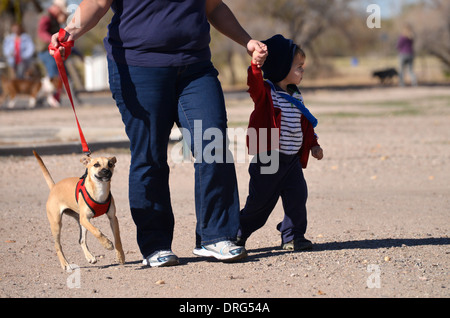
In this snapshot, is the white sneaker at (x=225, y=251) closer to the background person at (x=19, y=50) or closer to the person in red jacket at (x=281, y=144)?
the person in red jacket at (x=281, y=144)

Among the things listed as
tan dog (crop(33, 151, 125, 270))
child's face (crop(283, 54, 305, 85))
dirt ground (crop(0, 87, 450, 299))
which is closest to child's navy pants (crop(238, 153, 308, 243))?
dirt ground (crop(0, 87, 450, 299))

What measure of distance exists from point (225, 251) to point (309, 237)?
45.6 inches

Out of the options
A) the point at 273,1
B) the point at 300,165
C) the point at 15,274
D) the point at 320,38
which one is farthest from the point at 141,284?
the point at 320,38

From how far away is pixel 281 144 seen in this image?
511 centimetres

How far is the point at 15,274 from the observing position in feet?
15.8

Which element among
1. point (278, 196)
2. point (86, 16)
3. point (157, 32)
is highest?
point (86, 16)

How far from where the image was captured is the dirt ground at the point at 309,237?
439 centimetres

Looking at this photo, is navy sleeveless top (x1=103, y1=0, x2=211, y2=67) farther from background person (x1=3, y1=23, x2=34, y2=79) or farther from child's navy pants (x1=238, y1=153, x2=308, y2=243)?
background person (x1=3, y1=23, x2=34, y2=79)

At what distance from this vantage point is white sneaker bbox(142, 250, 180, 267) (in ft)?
15.8

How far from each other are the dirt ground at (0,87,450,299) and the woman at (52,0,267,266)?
0.22m

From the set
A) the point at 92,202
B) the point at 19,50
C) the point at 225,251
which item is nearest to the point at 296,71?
the point at 225,251

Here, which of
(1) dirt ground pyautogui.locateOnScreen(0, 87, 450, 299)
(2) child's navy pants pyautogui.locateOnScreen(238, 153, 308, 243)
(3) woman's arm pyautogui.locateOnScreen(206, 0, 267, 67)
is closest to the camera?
(1) dirt ground pyautogui.locateOnScreen(0, 87, 450, 299)

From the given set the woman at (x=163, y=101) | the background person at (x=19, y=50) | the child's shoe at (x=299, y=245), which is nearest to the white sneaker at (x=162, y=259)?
the woman at (x=163, y=101)

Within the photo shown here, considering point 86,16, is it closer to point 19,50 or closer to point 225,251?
point 225,251
